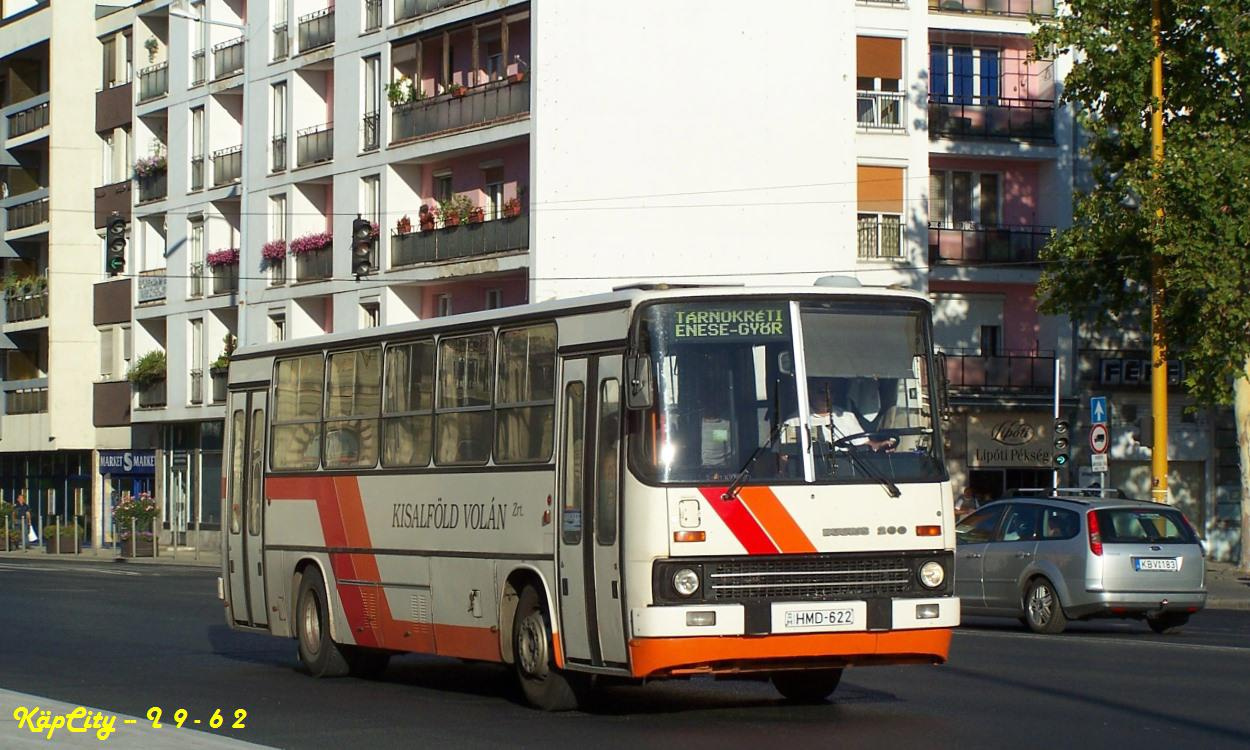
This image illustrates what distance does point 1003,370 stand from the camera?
171 ft

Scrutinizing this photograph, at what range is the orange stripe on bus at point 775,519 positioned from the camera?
43.3ft

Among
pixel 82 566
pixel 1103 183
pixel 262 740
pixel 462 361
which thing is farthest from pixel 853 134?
pixel 262 740

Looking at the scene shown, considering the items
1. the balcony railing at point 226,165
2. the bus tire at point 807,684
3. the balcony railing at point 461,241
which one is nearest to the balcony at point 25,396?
the balcony railing at point 226,165

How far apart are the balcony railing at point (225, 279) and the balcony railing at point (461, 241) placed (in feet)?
31.3

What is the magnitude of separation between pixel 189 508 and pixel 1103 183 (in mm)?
34656

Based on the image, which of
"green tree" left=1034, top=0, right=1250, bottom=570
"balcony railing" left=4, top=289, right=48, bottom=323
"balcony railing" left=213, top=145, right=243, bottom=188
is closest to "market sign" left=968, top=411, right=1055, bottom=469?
"green tree" left=1034, top=0, right=1250, bottom=570

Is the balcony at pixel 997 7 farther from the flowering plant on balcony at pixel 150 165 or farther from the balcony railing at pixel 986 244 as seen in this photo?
the flowering plant on balcony at pixel 150 165

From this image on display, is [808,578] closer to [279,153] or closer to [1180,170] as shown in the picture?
[1180,170]

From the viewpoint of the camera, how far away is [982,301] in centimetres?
5294

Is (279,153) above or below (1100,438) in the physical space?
above

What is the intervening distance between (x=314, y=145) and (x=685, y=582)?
4454 cm

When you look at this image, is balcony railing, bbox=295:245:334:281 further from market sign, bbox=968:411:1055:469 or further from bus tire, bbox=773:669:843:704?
bus tire, bbox=773:669:843:704

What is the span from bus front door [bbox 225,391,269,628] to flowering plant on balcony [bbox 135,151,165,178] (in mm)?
46396

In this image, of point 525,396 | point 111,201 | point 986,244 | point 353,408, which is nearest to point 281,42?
point 111,201
